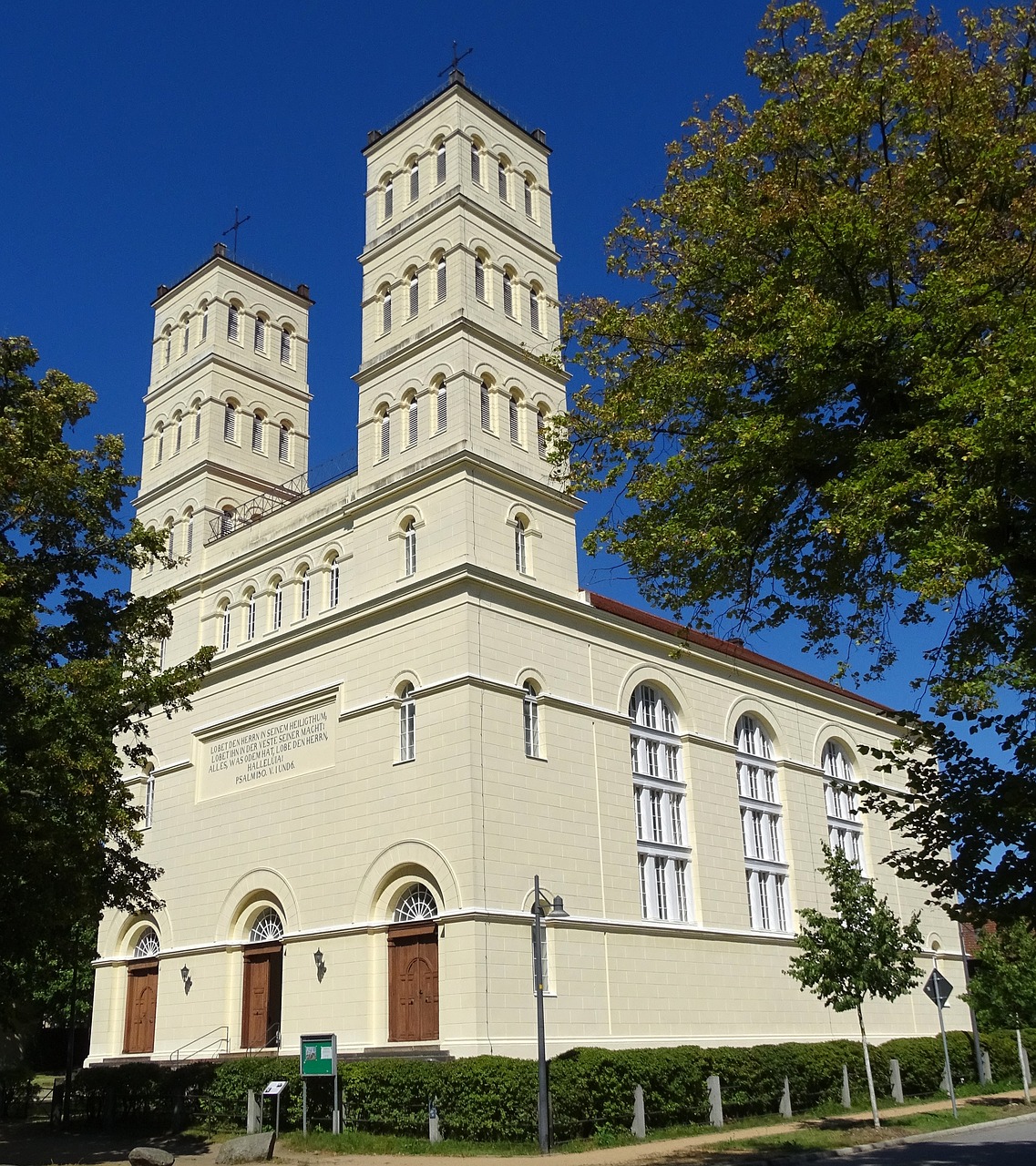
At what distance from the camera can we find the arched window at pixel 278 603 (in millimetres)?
34469

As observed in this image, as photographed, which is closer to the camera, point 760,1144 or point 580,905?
point 760,1144

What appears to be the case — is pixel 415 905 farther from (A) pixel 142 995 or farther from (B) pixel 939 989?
(A) pixel 142 995

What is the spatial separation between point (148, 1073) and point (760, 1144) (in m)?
15.0

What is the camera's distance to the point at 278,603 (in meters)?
34.7

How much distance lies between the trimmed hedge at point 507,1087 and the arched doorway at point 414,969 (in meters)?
2.55

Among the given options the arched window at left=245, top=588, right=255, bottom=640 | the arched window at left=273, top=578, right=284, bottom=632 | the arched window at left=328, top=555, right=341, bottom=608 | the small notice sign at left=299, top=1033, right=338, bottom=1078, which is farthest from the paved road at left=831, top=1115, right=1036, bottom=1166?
the arched window at left=245, top=588, right=255, bottom=640

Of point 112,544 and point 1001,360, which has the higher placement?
point 112,544

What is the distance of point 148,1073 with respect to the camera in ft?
91.6

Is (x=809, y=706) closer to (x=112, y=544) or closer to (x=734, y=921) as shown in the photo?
(x=734, y=921)

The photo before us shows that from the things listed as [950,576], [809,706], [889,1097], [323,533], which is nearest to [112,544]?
[323,533]

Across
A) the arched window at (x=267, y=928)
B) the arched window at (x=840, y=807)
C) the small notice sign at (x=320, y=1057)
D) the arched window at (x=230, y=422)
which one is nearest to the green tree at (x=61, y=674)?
the small notice sign at (x=320, y=1057)

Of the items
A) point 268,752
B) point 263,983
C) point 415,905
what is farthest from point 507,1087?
point 268,752

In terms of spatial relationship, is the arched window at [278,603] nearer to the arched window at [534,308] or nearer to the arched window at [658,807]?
the arched window at [658,807]

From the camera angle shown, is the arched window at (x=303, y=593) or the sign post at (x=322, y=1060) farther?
the arched window at (x=303, y=593)
